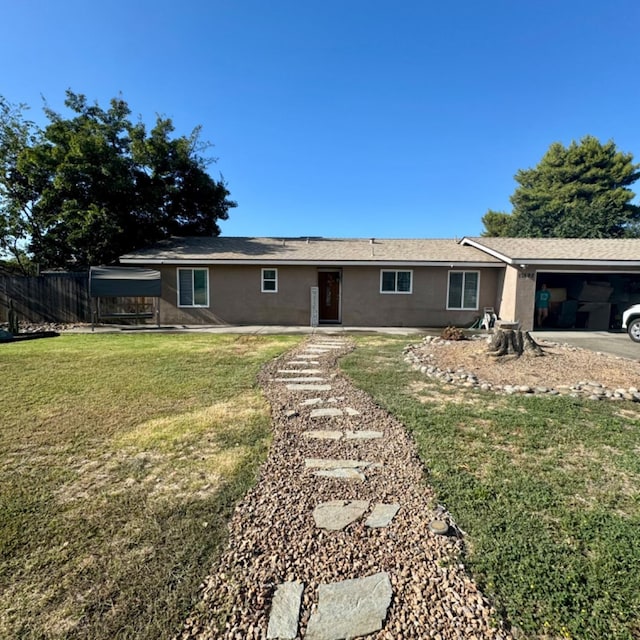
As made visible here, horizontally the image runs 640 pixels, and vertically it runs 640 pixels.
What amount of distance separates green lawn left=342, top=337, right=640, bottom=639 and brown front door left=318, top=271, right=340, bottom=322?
9722mm

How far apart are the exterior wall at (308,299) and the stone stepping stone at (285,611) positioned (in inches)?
467

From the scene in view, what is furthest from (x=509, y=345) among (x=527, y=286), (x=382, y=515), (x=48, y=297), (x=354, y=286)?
(x=48, y=297)

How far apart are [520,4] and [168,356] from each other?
12437mm

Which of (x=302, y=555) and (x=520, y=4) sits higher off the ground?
(x=520, y=4)

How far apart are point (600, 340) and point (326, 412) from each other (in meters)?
10.7

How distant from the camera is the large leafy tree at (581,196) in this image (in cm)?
2736

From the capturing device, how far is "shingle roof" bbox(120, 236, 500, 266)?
1308 centimetres

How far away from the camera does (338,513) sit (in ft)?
7.91

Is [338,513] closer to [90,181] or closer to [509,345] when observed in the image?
[509,345]

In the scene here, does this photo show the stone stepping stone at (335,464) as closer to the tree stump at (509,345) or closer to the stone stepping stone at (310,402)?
the stone stepping stone at (310,402)

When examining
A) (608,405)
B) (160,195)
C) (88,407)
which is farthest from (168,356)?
(160,195)

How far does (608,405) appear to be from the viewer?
15.4 ft

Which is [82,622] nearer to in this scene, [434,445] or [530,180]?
[434,445]

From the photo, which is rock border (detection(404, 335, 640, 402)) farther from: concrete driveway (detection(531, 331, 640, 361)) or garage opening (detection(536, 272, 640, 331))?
garage opening (detection(536, 272, 640, 331))
